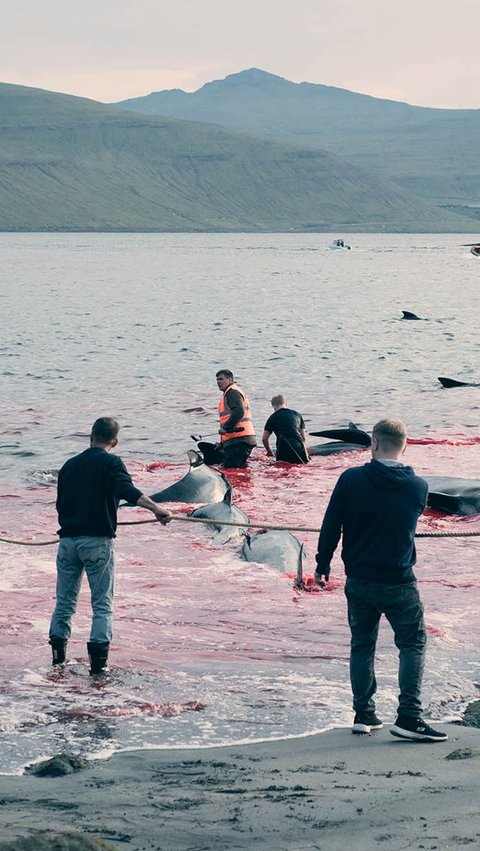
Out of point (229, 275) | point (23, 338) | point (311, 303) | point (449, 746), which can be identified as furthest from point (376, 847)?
point (229, 275)

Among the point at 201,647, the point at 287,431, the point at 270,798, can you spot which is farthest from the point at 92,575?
the point at 287,431

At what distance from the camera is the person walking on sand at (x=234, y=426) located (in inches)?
856

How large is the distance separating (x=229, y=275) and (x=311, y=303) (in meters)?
39.5

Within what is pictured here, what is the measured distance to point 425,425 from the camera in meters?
28.8

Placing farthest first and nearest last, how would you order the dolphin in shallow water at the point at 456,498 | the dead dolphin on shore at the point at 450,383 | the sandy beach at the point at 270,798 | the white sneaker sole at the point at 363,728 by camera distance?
1. the dead dolphin on shore at the point at 450,383
2. the dolphin in shallow water at the point at 456,498
3. the white sneaker sole at the point at 363,728
4. the sandy beach at the point at 270,798

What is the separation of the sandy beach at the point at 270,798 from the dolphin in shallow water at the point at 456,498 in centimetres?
1006

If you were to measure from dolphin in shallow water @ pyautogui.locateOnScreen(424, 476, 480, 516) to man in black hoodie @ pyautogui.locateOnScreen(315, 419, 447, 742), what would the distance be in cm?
1024

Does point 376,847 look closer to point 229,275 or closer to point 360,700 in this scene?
point 360,700

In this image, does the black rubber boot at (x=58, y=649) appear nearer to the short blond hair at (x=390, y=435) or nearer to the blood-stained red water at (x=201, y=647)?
the blood-stained red water at (x=201, y=647)

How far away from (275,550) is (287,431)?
6968 millimetres

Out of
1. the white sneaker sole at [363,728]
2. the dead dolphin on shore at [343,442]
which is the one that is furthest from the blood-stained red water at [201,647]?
the dead dolphin on shore at [343,442]

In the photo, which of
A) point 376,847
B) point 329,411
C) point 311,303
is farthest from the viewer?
point 311,303

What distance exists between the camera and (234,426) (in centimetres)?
2211

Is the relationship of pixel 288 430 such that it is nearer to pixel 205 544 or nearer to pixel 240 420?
pixel 240 420
